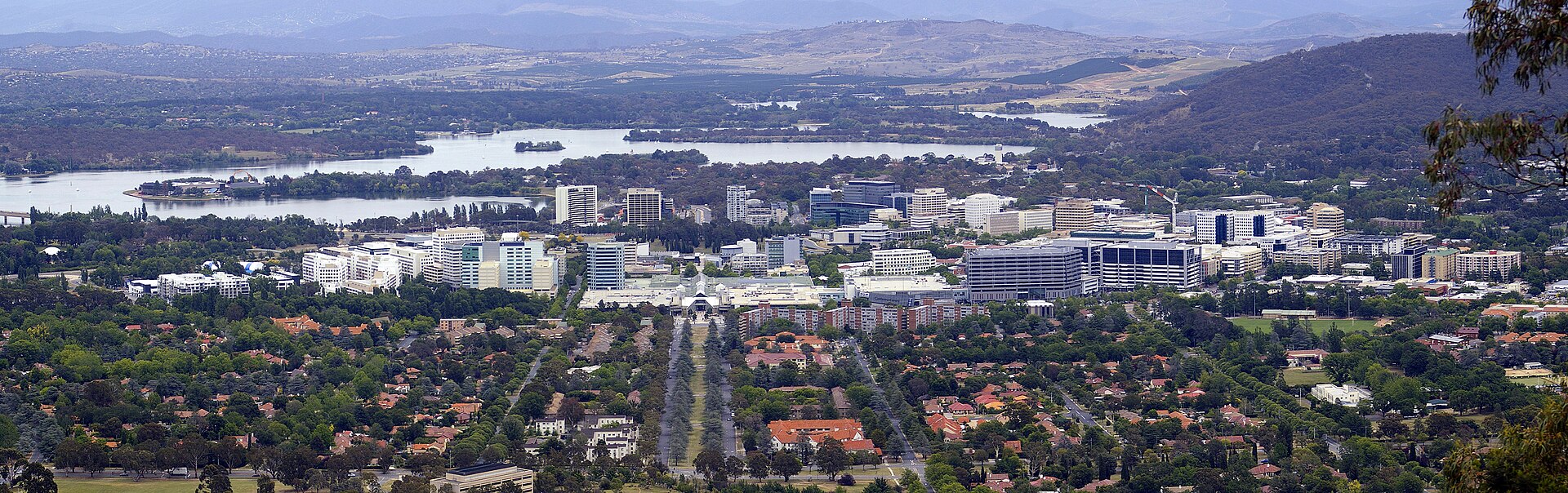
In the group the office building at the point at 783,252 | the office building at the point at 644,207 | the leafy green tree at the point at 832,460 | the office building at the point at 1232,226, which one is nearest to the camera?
the leafy green tree at the point at 832,460

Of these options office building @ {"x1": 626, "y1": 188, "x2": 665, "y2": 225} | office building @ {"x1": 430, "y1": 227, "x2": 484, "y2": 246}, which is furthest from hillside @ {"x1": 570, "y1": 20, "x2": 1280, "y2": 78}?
office building @ {"x1": 430, "y1": 227, "x2": 484, "y2": 246}

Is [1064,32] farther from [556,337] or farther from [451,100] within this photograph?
[556,337]

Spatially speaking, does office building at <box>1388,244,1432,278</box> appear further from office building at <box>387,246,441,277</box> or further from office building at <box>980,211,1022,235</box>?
office building at <box>387,246,441,277</box>

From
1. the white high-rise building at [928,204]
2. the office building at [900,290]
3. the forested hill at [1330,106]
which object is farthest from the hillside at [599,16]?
the office building at [900,290]

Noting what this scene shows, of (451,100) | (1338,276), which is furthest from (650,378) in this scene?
(451,100)

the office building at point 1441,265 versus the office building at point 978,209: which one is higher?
the office building at point 978,209

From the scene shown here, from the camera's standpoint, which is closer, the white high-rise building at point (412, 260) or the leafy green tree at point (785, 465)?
the leafy green tree at point (785, 465)

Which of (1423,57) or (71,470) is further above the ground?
(1423,57)

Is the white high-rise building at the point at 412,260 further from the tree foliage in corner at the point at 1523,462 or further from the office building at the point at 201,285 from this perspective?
the tree foliage in corner at the point at 1523,462
